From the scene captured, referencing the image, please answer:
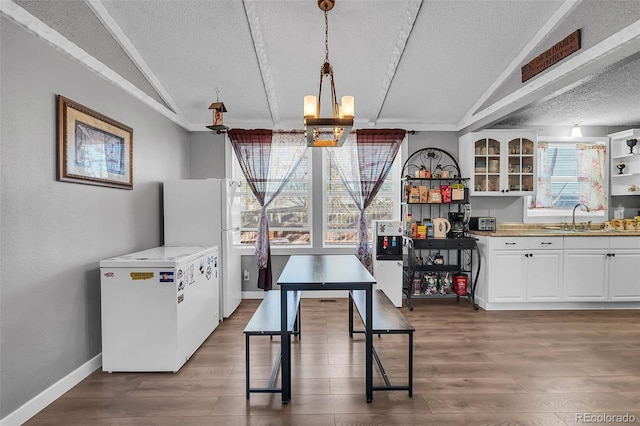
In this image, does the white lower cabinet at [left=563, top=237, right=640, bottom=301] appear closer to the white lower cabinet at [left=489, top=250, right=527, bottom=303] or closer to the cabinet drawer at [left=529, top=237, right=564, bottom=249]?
the cabinet drawer at [left=529, top=237, right=564, bottom=249]

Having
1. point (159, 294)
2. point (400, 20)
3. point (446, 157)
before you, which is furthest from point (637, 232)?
point (159, 294)

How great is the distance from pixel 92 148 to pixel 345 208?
2995 millimetres

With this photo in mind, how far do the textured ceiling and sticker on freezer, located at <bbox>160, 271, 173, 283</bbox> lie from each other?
170 centimetres

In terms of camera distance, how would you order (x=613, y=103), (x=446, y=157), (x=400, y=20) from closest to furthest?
(x=400, y=20), (x=613, y=103), (x=446, y=157)

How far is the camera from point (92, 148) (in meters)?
2.57

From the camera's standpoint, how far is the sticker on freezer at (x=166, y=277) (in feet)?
8.35

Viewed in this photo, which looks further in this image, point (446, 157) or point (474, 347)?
point (446, 157)

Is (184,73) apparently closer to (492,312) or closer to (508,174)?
(508,174)

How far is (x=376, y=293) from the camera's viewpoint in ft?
10.2

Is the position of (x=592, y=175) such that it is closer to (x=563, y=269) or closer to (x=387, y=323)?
(x=563, y=269)

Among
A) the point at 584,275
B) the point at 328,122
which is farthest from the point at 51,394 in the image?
the point at 584,275

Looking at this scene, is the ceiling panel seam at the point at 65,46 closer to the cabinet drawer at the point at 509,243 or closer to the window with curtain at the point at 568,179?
the cabinet drawer at the point at 509,243

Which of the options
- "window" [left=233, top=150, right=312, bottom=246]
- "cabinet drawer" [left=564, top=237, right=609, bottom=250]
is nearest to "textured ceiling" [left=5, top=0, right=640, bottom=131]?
"window" [left=233, top=150, right=312, bottom=246]

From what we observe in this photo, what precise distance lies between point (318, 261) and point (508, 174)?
299 centimetres
